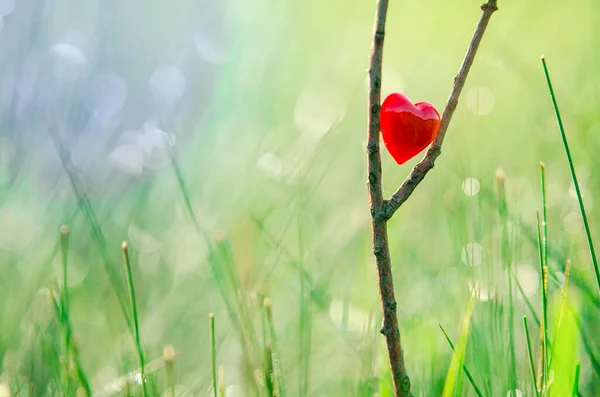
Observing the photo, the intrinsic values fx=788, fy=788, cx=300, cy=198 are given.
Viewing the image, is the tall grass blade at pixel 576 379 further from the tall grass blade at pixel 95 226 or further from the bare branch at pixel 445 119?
the tall grass blade at pixel 95 226

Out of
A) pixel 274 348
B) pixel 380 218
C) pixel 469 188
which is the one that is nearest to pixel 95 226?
pixel 274 348

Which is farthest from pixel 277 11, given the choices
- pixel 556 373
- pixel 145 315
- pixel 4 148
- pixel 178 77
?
pixel 556 373

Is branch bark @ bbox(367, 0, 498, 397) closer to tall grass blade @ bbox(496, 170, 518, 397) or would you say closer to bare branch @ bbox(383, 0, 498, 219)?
bare branch @ bbox(383, 0, 498, 219)

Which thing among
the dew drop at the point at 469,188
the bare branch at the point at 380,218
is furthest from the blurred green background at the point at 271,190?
the bare branch at the point at 380,218

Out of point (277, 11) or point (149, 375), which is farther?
point (277, 11)

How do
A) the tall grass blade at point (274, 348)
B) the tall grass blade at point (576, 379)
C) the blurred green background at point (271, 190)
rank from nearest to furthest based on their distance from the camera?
the tall grass blade at point (576, 379), the tall grass blade at point (274, 348), the blurred green background at point (271, 190)

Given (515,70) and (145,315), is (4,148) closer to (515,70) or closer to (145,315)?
(145,315)
